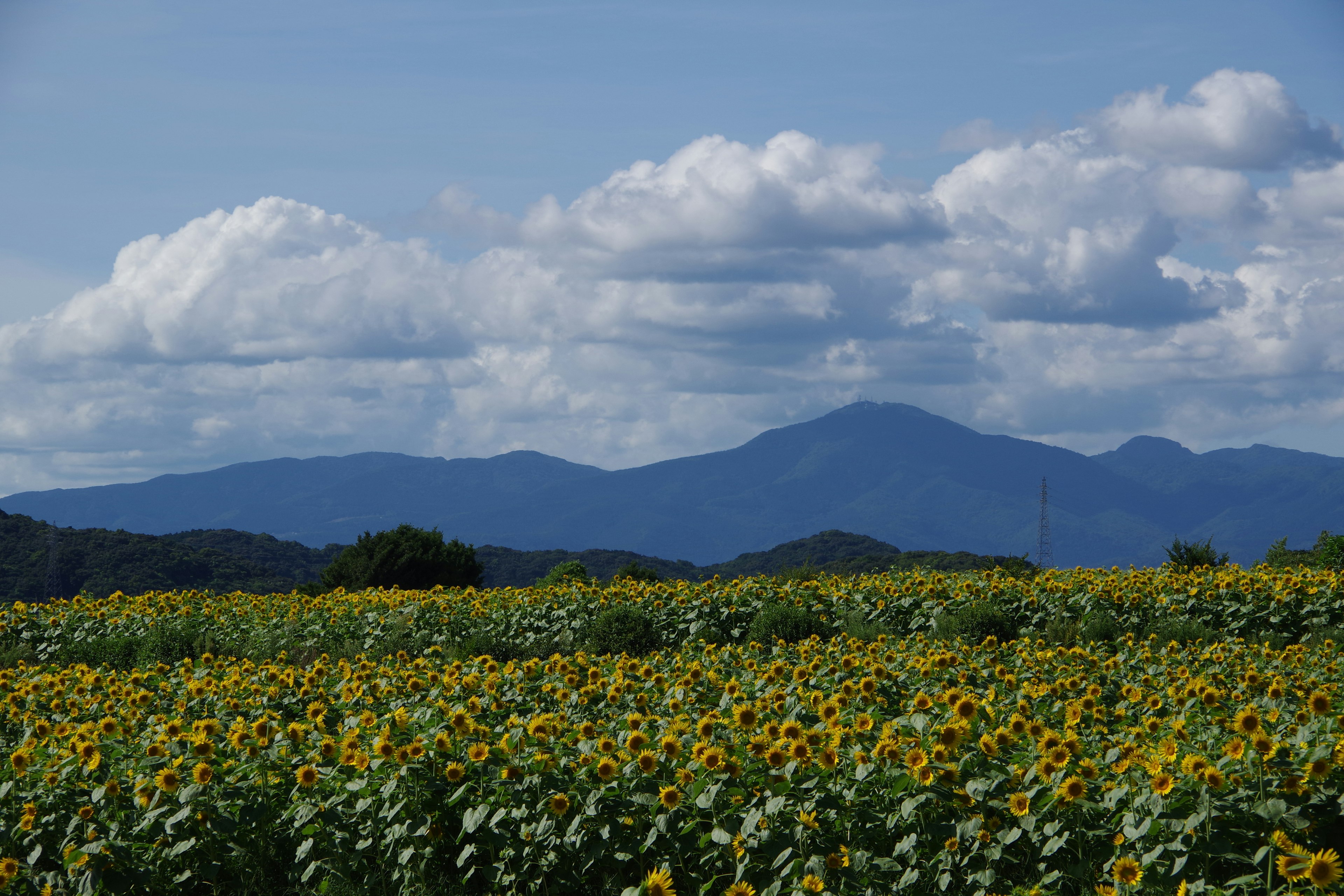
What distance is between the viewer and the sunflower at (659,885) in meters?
4.77

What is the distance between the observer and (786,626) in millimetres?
12680

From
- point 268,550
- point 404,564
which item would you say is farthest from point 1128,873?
point 268,550

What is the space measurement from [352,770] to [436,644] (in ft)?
21.8

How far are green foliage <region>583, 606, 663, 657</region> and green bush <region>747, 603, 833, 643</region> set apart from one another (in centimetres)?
123

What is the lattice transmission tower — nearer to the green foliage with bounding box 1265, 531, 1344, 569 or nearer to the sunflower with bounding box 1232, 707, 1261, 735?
the green foliage with bounding box 1265, 531, 1344, 569

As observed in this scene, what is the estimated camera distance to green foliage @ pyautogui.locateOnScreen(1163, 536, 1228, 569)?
16.8 meters

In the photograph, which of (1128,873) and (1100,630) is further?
(1100,630)

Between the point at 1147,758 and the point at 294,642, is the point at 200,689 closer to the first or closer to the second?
the point at 294,642

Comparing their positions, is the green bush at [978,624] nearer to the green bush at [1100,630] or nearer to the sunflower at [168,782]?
the green bush at [1100,630]

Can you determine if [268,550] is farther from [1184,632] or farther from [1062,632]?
[1184,632]

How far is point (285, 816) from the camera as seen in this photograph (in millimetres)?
5652

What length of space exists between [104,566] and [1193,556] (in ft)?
158

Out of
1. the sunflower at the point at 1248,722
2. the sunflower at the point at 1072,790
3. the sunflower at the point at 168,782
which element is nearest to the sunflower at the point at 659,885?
the sunflower at the point at 1072,790

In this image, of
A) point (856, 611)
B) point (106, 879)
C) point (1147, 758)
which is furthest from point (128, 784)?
point (856, 611)
